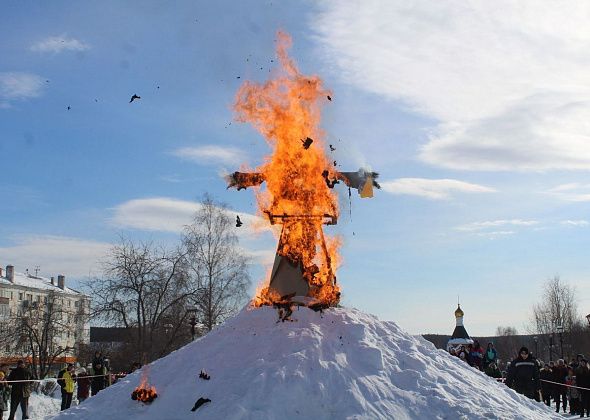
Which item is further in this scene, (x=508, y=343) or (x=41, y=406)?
(x=508, y=343)

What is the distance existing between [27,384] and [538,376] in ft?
44.9

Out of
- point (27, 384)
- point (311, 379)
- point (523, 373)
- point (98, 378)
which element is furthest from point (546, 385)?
point (27, 384)

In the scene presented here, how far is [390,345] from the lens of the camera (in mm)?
13047

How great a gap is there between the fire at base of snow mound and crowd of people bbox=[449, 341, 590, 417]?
3048 mm

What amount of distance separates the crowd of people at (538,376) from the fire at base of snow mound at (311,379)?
3.05 metres

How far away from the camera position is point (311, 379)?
37.0 feet

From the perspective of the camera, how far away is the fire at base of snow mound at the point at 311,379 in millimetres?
10784

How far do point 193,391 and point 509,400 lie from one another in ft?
19.3

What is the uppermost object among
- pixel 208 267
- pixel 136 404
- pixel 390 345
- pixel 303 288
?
pixel 208 267

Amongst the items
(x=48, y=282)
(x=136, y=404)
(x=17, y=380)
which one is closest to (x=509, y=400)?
(x=136, y=404)

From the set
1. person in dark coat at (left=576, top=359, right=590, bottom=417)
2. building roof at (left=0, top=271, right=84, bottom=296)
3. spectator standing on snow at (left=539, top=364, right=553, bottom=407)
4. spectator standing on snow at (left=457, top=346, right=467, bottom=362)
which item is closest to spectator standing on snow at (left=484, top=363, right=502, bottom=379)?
spectator standing on snow at (left=457, top=346, right=467, bottom=362)

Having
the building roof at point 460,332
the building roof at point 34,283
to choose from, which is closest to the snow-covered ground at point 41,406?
the building roof at point 460,332

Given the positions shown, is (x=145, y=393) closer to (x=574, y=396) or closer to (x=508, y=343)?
(x=574, y=396)

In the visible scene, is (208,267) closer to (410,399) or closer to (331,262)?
(331,262)
